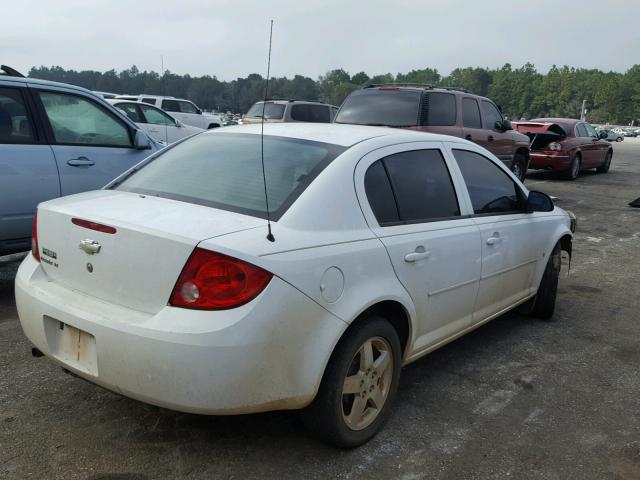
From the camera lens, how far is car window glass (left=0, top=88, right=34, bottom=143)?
4.76 metres

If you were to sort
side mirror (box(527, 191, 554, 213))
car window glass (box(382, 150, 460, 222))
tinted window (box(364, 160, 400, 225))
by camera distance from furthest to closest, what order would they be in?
side mirror (box(527, 191, 554, 213)) < car window glass (box(382, 150, 460, 222)) < tinted window (box(364, 160, 400, 225))

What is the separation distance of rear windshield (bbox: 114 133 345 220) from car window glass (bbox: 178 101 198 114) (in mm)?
18158

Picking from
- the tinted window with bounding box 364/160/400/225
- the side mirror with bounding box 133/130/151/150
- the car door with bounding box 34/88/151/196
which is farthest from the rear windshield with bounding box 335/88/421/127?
the tinted window with bounding box 364/160/400/225

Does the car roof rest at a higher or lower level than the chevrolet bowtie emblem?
higher

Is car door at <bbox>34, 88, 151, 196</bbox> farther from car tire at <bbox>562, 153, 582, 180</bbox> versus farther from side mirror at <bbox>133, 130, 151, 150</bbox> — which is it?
car tire at <bbox>562, 153, 582, 180</bbox>

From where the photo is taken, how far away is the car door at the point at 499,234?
3785 mm

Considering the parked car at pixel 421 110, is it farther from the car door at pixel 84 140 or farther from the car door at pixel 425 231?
the car door at pixel 425 231

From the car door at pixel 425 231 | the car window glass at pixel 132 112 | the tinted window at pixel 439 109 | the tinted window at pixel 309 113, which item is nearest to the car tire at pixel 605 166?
the tinted window at pixel 309 113

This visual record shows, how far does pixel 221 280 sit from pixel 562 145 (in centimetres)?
1414

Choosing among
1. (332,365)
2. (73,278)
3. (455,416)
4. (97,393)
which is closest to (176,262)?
(73,278)

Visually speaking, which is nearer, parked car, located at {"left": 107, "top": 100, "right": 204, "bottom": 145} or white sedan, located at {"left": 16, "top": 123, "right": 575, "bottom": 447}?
white sedan, located at {"left": 16, "top": 123, "right": 575, "bottom": 447}

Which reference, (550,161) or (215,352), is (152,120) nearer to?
(550,161)

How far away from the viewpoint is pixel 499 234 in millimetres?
3879

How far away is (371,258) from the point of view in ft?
9.19
